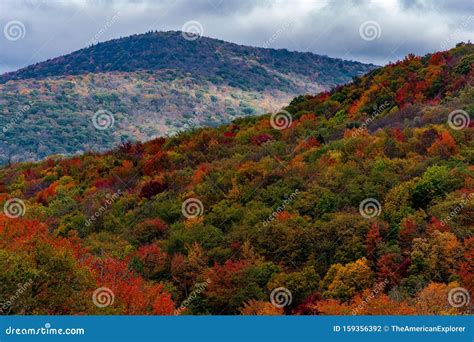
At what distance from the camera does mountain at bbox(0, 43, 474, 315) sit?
1435 inches

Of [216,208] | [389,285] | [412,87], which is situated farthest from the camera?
[412,87]

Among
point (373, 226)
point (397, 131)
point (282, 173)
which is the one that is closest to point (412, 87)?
point (397, 131)

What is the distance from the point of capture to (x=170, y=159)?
106m

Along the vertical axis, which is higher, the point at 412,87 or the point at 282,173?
the point at 412,87

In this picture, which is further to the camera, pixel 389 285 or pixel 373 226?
pixel 373 226

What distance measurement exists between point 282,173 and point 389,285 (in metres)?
30.1

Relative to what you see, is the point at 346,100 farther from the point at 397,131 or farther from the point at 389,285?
the point at 389,285

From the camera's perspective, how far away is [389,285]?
45219mm

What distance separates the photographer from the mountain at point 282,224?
36438 mm

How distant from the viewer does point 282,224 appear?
58156 mm

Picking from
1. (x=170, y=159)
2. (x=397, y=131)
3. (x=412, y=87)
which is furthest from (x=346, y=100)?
(x=397, y=131)

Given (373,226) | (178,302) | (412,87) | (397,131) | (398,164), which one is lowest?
(178,302)

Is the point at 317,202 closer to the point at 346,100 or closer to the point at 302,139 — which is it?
the point at 302,139

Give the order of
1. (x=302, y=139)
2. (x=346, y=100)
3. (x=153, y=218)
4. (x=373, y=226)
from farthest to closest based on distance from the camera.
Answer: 1. (x=346, y=100)
2. (x=302, y=139)
3. (x=153, y=218)
4. (x=373, y=226)
